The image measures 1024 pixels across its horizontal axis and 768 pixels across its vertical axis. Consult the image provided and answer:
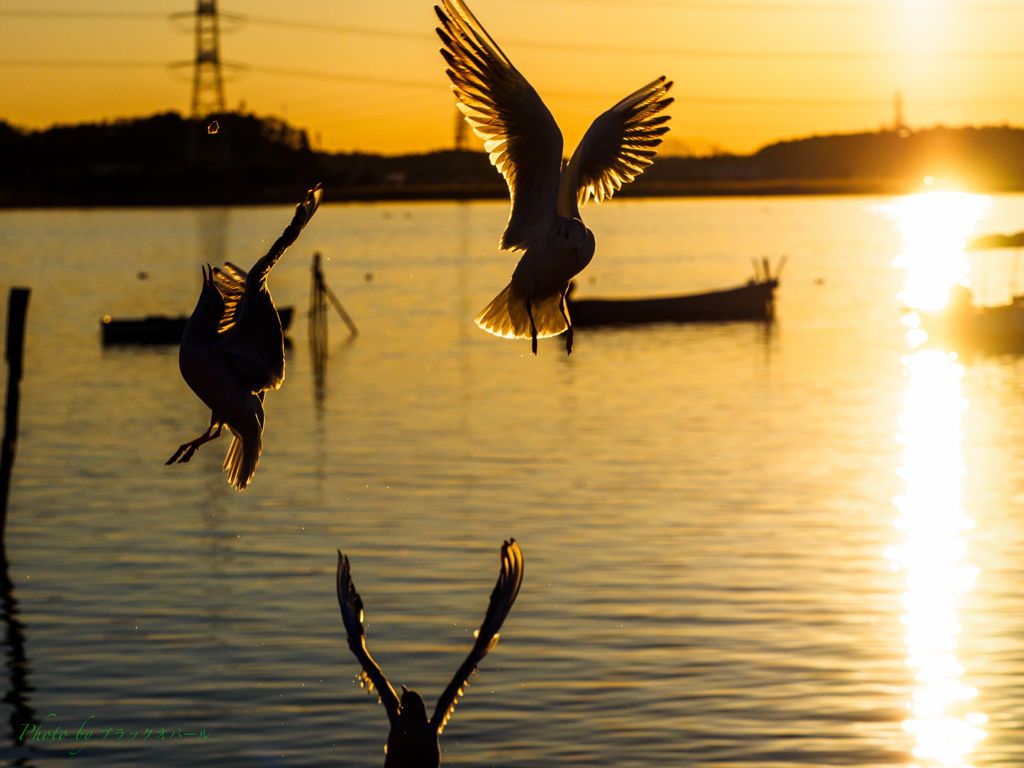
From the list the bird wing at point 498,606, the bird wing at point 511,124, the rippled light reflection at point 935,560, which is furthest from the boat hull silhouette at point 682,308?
the bird wing at point 498,606

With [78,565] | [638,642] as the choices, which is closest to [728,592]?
[638,642]

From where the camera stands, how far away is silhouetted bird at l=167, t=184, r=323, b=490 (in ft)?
20.7

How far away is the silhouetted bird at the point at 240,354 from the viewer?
631 cm

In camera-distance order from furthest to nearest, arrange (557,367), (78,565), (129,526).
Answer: (557,367) → (129,526) → (78,565)

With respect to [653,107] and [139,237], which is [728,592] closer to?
[653,107]

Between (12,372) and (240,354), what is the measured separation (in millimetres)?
18875

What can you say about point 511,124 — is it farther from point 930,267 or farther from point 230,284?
point 930,267

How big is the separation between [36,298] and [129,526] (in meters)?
62.1

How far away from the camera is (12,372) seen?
24.0m

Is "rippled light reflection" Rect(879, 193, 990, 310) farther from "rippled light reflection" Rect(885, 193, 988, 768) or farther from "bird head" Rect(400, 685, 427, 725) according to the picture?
"bird head" Rect(400, 685, 427, 725)

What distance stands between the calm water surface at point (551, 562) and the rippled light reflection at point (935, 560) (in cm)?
6

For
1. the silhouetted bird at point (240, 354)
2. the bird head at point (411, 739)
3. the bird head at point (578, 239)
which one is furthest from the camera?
the bird head at point (411, 739)

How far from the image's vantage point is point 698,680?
16.7 meters

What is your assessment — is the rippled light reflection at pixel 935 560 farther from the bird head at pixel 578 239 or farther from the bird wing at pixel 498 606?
the bird head at pixel 578 239
